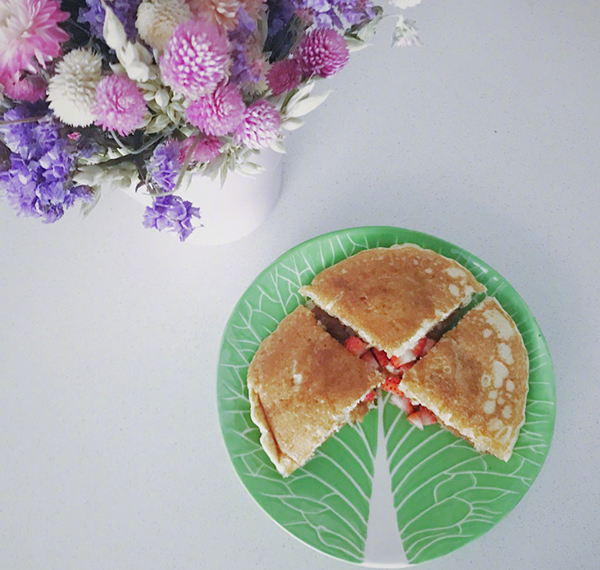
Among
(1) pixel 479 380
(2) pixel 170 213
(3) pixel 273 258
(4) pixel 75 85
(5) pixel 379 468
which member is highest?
(4) pixel 75 85

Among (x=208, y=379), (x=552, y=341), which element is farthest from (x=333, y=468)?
(x=552, y=341)

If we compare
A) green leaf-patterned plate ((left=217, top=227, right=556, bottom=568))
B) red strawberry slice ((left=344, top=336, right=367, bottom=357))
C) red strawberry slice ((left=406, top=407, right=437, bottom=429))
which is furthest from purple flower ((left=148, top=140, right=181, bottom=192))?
red strawberry slice ((left=406, top=407, right=437, bottom=429))

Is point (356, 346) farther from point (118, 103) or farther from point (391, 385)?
point (118, 103)

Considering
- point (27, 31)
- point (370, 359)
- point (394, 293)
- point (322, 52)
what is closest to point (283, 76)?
point (322, 52)

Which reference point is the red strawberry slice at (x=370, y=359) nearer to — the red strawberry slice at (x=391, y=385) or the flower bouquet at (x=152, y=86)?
the red strawberry slice at (x=391, y=385)

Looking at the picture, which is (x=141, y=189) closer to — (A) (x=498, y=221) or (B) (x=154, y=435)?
(B) (x=154, y=435)

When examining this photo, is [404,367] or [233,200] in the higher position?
[233,200]
